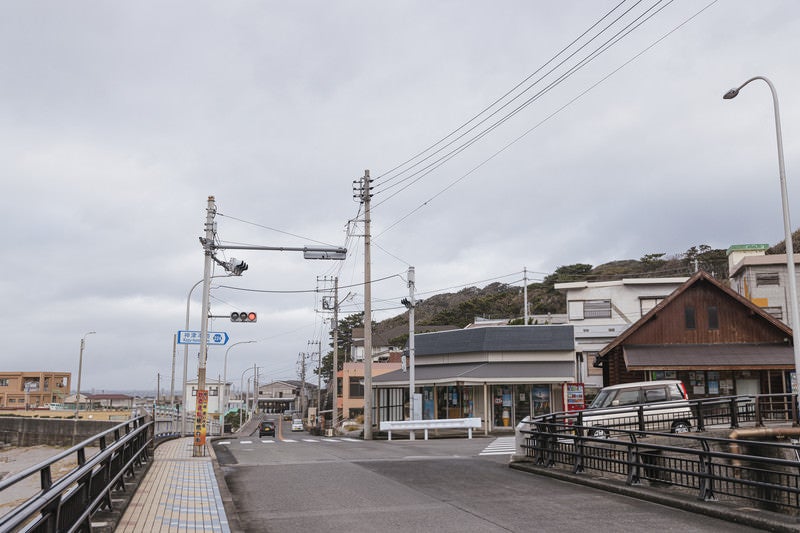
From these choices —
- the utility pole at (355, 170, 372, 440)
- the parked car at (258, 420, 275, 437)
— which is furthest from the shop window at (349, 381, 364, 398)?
the utility pole at (355, 170, 372, 440)

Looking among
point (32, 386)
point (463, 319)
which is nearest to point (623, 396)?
point (463, 319)

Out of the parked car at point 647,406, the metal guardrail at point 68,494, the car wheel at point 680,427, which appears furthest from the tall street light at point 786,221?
the metal guardrail at point 68,494

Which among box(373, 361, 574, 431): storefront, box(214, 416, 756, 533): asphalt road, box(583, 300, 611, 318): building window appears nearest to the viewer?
box(214, 416, 756, 533): asphalt road

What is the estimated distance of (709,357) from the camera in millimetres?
30125

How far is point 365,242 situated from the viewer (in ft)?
115

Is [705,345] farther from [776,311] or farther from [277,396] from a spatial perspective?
[277,396]

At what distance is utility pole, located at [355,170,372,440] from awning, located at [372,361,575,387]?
148 inches

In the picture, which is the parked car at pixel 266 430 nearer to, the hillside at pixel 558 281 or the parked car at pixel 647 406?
the hillside at pixel 558 281

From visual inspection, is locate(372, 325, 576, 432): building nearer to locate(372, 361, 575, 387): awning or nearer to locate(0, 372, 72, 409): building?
locate(372, 361, 575, 387): awning

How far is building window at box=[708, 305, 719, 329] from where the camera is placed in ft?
105

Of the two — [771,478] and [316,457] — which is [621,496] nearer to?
Answer: [771,478]

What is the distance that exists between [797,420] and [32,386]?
348ft

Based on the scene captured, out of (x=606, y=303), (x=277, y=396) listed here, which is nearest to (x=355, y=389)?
(x=606, y=303)

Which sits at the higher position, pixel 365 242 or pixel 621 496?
pixel 365 242
